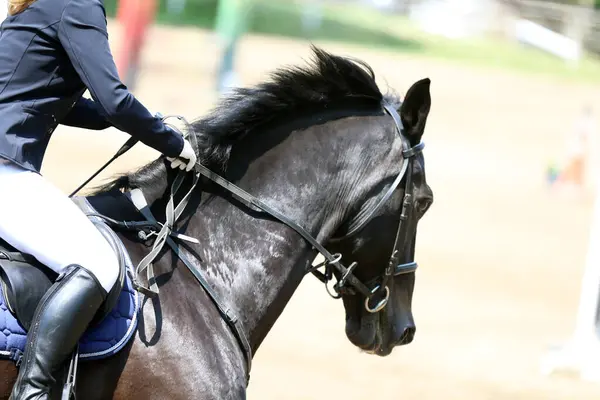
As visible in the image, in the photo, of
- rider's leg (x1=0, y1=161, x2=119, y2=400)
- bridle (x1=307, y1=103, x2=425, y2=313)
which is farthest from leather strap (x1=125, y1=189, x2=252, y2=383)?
bridle (x1=307, y1=103, x2=425, y2=313)

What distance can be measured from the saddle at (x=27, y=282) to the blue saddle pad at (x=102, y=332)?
0.03 m

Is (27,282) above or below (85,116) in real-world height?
below

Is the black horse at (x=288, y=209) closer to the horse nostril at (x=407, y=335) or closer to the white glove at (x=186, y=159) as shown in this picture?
the horse nostril at (x=407, y=335)

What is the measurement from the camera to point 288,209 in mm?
3834

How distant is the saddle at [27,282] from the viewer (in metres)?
3.12

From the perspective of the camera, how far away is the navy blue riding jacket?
318 centimetres

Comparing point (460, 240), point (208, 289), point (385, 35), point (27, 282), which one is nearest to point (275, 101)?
point (208, 289)

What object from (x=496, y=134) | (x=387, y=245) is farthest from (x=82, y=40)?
(x=496, y=134)

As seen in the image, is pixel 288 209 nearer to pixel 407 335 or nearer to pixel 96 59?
pixel 407 335

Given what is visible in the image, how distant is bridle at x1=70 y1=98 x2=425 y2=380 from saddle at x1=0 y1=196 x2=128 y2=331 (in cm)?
13

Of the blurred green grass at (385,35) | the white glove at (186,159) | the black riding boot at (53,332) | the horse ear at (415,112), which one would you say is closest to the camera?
the black riding boot at (53,332)

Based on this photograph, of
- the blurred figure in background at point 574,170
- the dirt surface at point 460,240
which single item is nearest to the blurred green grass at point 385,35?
the dirt surface at point 460,240

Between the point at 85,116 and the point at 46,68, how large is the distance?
66cm

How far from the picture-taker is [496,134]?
20.4 metres
